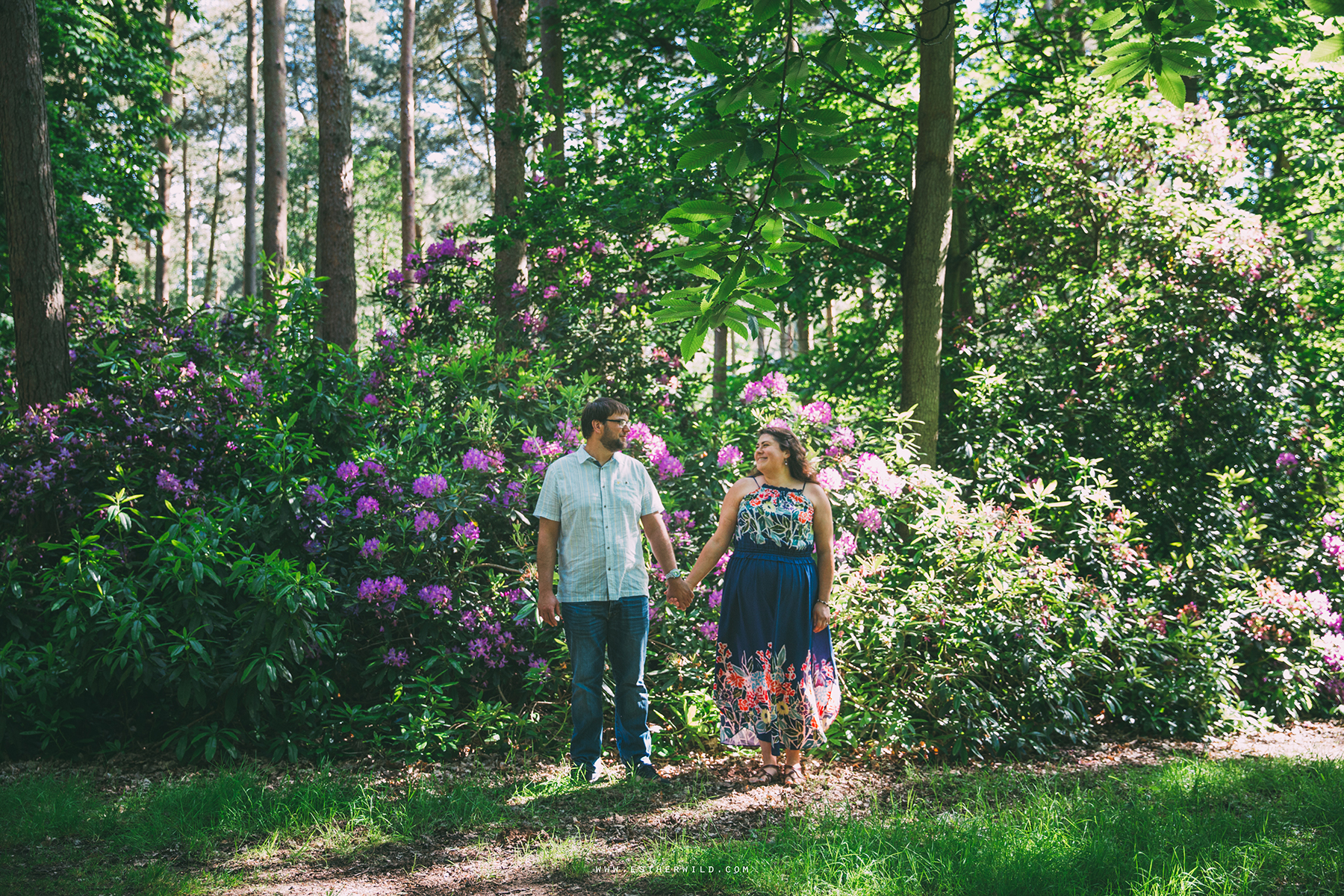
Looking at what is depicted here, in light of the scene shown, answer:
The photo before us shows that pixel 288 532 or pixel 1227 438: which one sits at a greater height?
pixel 1227 438

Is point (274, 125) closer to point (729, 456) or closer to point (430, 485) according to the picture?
point (430, 485)

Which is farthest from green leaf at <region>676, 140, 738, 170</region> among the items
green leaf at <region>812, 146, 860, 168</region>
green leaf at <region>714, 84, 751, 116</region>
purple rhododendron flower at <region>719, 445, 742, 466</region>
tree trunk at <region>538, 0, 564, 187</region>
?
tree trunk at <region>538, 0, 564, 187</region>

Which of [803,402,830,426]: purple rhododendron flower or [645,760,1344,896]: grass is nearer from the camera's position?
[645,760,1344,896]: grass

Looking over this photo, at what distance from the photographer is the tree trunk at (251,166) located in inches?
728

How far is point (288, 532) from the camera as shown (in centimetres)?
514

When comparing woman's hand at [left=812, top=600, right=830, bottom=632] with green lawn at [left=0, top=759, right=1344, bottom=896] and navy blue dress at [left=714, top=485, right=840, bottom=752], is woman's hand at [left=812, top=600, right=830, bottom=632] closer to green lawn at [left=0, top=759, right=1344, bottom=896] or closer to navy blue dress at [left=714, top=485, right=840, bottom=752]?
navy blue dress at [left=714, top=485, right=840, bottom=752]

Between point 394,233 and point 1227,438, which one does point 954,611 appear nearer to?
point 1227,438

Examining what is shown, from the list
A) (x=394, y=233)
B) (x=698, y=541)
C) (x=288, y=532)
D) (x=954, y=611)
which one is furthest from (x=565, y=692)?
(x=394, y=233)

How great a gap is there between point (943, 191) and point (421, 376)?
153 inches

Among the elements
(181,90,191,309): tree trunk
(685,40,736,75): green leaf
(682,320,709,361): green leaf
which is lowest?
(682,320,709,361): green leaf

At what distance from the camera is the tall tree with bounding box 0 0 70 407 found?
5.62 meters

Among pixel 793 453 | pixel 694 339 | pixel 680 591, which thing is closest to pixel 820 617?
pixel 680 591

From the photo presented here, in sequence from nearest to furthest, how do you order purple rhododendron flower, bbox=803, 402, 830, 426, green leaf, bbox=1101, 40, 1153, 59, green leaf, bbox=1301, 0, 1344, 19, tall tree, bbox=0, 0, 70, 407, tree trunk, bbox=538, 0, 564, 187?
green leaf, bbox=1301, 0, 1344, 19 → green leaf, bbox=1101, 40, 1153, 59 → tall tree, bbox=0, 0, 70, 407 → purple rhododendron flower, bbox=803, 402, 830, 426 → tree trunk, bbox=538, 0, 564, 187

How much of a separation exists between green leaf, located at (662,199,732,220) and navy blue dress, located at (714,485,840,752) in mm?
2444
